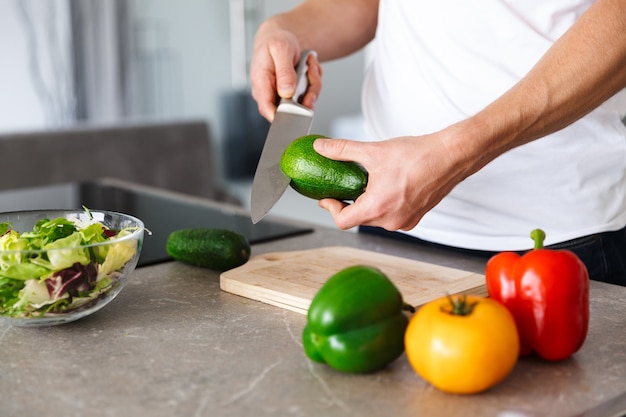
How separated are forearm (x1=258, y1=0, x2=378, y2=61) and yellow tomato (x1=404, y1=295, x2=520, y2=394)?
38.3 inches

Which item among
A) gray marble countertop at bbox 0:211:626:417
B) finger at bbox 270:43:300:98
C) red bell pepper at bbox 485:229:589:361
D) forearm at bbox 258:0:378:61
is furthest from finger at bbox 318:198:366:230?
forearm at bbox 258:0:378:61

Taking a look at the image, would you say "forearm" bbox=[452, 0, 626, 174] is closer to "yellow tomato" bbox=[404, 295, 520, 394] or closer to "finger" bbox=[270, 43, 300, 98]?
"yellow tomato" bbox=[404, 295, 520, 394]

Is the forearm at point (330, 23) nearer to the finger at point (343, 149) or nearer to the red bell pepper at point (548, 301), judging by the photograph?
the finger at point (343, 149)

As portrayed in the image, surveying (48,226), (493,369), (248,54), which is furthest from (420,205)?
(248,54)

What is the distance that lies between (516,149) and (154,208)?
3.06ft

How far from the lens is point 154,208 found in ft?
6.42

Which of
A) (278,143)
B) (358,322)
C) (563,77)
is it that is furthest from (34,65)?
(358,322)

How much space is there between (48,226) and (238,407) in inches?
17.3

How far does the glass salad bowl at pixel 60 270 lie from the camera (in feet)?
3.28

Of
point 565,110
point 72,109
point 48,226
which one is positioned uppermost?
point 565,110

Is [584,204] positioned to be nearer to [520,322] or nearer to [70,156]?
[520,322]

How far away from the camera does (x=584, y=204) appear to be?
1.41 metres

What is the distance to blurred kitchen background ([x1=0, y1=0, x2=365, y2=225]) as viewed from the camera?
15.7ft

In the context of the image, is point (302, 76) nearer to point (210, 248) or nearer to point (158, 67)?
point (210, 248)
